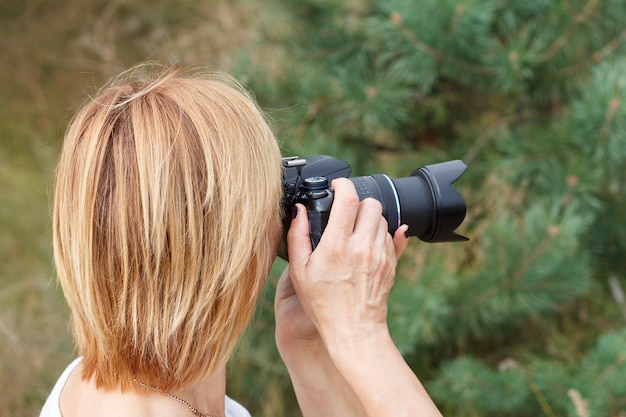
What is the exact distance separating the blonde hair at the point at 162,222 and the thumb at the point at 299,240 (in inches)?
2.5

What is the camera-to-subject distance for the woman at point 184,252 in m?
0.99

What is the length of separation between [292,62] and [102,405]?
1.31 metres

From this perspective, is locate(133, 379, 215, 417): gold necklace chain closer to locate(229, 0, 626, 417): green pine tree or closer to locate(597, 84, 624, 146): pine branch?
locate(229, 0, 626, 417): green pine tree

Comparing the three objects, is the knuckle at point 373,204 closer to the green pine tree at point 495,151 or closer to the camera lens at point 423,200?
the camera lens at point 423,200

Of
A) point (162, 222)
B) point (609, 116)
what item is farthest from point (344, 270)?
point (609, 116)

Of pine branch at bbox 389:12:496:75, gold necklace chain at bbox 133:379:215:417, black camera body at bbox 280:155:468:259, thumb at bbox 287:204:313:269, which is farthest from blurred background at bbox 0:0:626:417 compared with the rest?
gold necklace chain at bbox 133:379:215:417

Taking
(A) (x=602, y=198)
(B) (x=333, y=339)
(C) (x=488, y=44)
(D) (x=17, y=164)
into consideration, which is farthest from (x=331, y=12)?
(D) (x=17, y=164)

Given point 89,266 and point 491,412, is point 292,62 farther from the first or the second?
point 89,266

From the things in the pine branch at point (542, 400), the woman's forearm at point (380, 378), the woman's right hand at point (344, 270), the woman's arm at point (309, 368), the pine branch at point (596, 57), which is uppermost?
the pine branch at point (596, 57)

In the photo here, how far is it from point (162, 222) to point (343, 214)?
Answer: 27cm

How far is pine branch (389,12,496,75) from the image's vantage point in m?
1.80

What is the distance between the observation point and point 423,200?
1.25 metres

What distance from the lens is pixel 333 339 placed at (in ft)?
3.62

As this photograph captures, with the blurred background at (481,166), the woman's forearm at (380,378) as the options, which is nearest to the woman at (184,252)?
the woman's forearm at (380,378)
